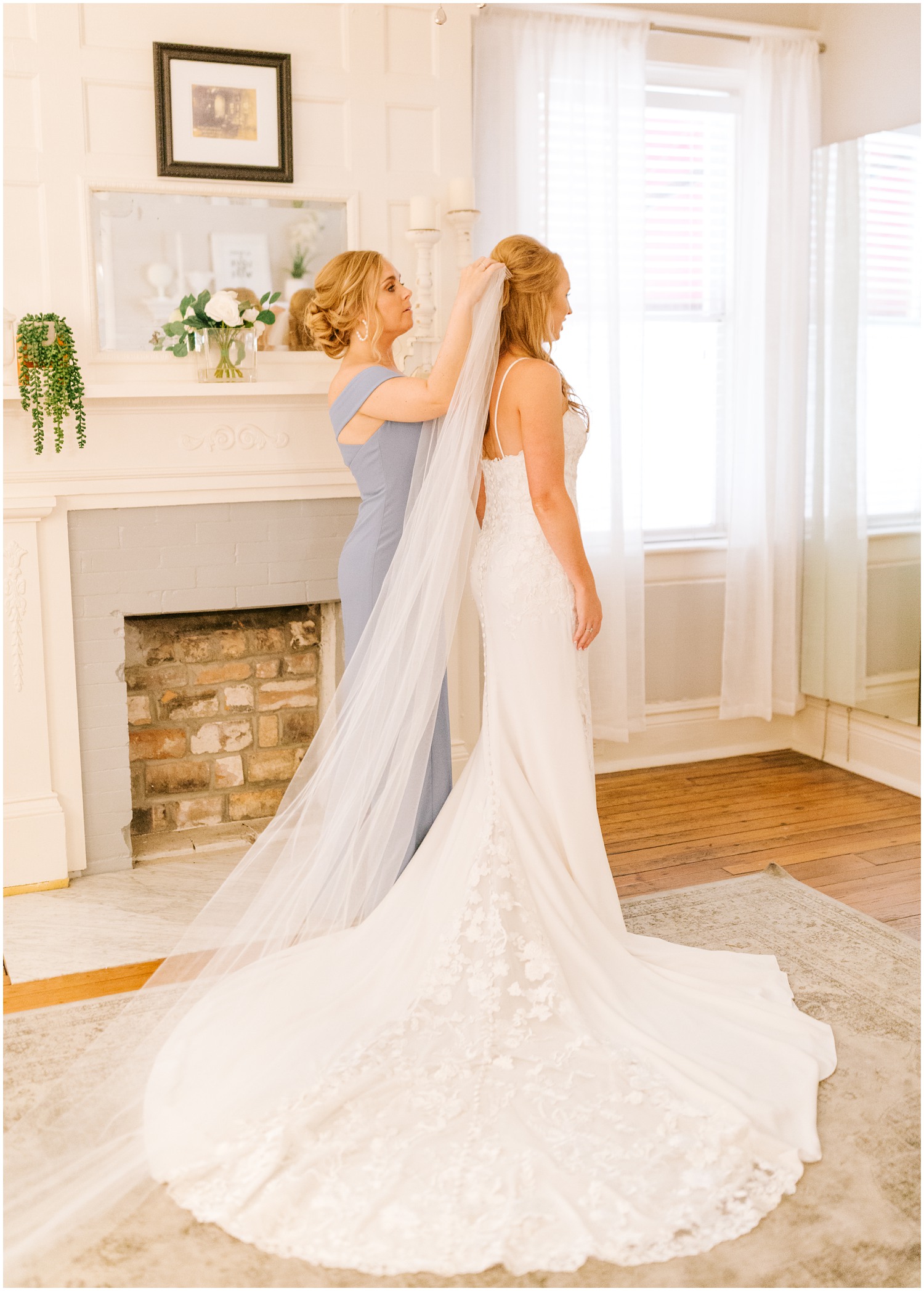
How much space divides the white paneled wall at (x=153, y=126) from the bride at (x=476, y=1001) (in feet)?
3.60

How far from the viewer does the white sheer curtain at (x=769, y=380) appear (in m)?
4.37

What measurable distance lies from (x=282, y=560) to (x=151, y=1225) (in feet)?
7.21

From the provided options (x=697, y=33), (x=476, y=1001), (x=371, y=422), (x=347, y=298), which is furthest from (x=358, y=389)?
(x=697, y=33)

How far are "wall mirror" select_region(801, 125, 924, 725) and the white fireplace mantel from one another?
200cm

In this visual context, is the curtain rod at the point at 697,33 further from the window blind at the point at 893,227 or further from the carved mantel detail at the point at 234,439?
the carved mantel detail at the point at 234,439

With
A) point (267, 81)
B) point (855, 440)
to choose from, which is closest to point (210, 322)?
point (267, 81)

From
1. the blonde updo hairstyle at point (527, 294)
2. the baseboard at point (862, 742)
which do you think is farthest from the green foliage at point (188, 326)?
the baseboard at point (862, 742)

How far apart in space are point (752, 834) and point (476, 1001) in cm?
174

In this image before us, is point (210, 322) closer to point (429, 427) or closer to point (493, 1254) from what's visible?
point (429, 427)

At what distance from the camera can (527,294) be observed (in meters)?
2.68

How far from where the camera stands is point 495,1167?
2.01 m

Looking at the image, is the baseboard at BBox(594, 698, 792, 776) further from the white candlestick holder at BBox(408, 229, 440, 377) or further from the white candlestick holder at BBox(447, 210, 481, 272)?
the white candlestick holder at BBox(447, 210, 481, 272)

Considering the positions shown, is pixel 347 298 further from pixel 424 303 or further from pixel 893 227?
pixel 893 227

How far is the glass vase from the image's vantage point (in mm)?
3410
